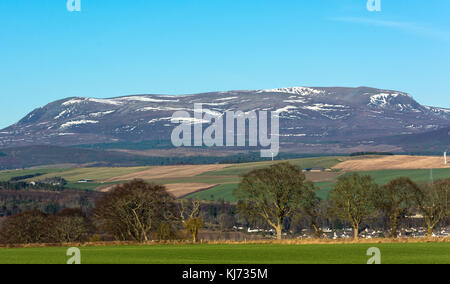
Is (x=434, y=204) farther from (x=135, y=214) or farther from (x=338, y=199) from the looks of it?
(x=135, y=214)

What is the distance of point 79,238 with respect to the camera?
375 feet

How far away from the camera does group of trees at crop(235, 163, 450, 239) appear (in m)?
100

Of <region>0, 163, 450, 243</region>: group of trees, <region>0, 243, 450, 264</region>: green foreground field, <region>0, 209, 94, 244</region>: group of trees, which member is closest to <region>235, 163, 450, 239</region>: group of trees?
<region>0, 163, 450, 243</region>: group of trees

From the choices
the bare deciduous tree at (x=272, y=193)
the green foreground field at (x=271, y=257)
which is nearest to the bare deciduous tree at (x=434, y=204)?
the bare deciduous tree at (x=272, y=193)

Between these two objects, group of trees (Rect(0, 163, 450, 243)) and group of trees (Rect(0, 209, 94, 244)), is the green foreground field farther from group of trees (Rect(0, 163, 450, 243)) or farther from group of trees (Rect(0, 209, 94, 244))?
group of trees (Rect(0, 209, 94, 244))

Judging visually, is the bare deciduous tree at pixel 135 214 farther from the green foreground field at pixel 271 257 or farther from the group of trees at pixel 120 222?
the green foreground field at pixel 271 257

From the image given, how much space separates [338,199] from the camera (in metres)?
100

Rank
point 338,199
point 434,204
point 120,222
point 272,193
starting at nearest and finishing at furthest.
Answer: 1. point 272,193
2. point 338,199
3. point 434,204
4. point 120,222

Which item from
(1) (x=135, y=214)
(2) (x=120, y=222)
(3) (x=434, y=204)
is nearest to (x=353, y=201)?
(3) (x=434, y=204)

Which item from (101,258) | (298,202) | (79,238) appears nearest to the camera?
(101,258)
